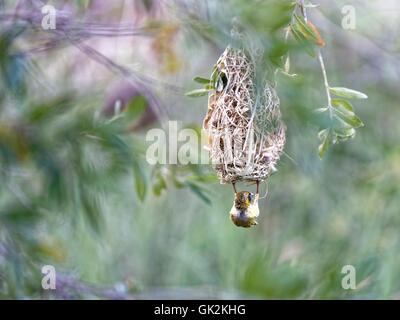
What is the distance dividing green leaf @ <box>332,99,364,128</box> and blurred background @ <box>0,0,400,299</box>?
7cm

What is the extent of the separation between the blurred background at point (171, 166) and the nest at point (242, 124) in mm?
71

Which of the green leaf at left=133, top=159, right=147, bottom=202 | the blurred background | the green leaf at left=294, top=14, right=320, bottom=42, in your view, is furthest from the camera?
the green leaf at left=133, top=159, right=147, bottom=202

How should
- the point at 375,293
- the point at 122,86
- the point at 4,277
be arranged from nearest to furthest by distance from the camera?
the point at 4,277
the point at 375,293
the point at 122,86

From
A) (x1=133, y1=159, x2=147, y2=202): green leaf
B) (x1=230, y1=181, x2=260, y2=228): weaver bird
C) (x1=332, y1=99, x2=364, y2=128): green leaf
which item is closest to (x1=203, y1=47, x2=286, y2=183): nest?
(x1=230, y1=181, x2=260, y2=228): weaver bird

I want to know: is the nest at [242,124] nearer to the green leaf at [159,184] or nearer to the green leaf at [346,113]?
the green leaf at [346,113]

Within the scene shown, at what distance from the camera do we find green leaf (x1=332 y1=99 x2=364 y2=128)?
4.08ft

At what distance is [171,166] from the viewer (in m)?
1.78

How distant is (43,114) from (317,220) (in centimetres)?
220

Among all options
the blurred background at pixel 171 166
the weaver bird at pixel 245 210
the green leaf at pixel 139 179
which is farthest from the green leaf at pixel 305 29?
the green leaf at pixel 139 179

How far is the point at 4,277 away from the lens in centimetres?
167

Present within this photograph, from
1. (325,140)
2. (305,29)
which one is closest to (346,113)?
(325,140)

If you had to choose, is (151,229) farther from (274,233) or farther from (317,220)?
(317,220)

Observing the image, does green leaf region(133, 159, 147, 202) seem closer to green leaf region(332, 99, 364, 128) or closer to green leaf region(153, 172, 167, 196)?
green leaf region(153, 172, 167, 196)

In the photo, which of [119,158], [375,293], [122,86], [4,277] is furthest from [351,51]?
[4,277]
